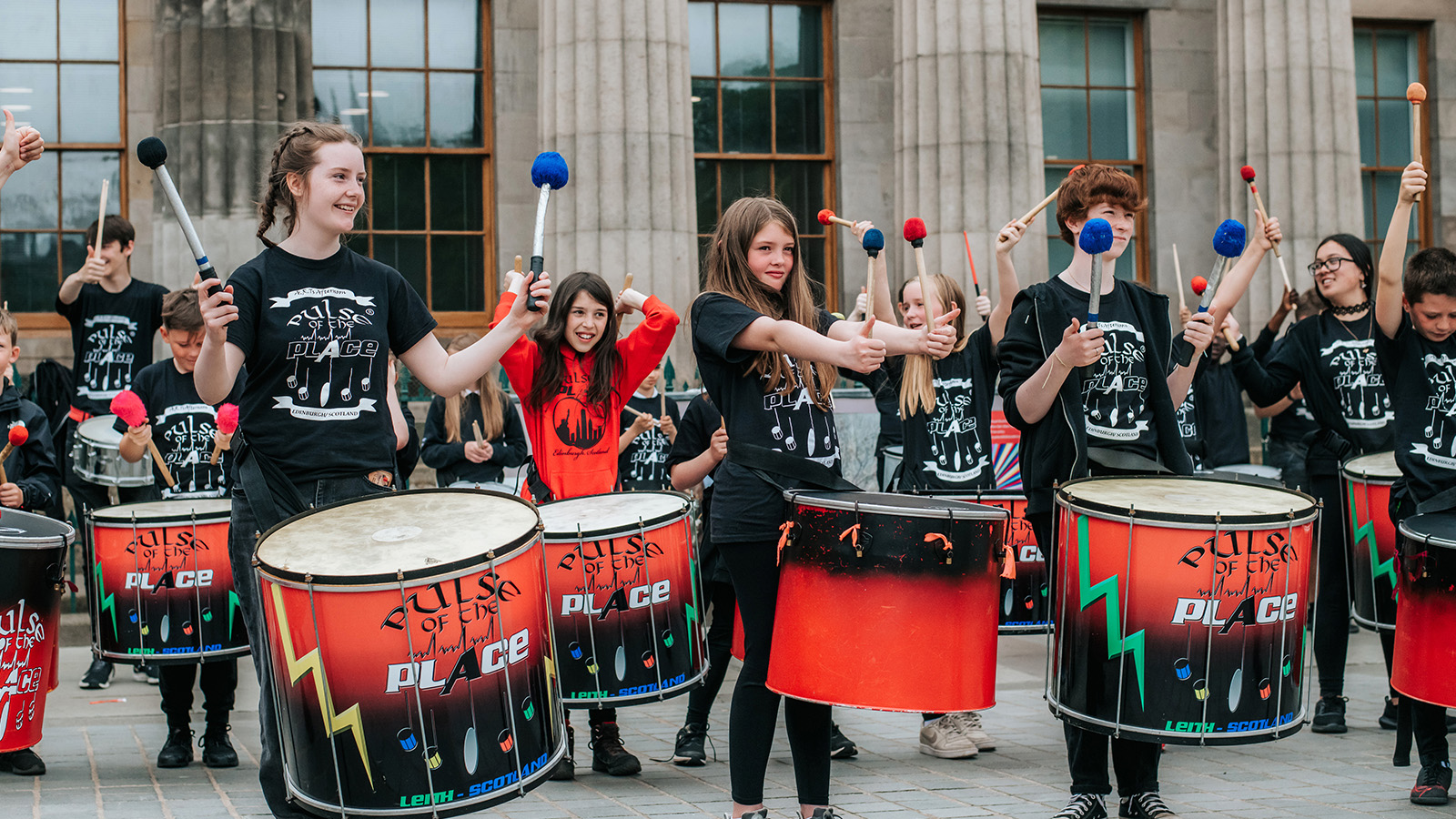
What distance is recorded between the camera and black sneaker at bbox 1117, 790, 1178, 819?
439 centimetres

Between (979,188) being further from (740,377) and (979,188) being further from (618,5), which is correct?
(740,377)

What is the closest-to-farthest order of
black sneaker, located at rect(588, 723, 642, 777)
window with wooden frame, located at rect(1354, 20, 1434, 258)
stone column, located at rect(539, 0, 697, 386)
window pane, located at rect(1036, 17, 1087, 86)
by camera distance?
black sneaker, located at rect(588, 723, 642, 777)
stone column, located at rect(539, 0, 697, 386)
window pane, located at rect(1036, 17, 1087, 86)
window with wooden frame, located at rect(1354, 20, 1434, 258)

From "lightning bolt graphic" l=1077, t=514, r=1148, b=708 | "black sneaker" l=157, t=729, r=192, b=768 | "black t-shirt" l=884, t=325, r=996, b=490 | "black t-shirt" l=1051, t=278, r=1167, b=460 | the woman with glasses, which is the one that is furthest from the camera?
"black t-shirt" l=884, t=325, r=996, b=490

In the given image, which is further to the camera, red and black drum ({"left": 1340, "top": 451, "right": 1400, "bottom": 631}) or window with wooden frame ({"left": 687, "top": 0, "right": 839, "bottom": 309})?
window with wooden frame ({"left": 687, "top": 0, "right": 839, "bottom": 309})

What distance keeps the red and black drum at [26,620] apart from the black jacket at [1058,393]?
3.16 meters

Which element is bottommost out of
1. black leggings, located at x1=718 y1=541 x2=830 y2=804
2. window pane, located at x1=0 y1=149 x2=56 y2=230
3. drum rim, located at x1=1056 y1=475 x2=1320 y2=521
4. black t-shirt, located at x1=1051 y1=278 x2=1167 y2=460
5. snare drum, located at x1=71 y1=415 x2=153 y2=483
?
black leggings, located at x1=718 y1=541 x2=830 y2=804

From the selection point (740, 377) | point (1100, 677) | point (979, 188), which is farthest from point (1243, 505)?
point (979, 188)

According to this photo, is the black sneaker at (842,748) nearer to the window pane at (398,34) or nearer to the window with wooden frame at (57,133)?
the window pane at (398,34)

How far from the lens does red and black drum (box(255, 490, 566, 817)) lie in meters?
3.15

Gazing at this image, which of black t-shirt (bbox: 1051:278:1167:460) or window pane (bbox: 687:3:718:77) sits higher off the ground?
window pane (bbox: 687:3:718:77)

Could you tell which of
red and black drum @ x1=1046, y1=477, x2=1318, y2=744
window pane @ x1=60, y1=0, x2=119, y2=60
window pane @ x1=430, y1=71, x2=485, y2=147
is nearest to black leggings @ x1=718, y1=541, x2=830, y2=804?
red and black drum @ x1=1046, y1=477, x2=1318, y2=744

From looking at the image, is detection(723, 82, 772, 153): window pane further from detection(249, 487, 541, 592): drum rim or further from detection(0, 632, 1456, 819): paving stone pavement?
detection(249, 487, 541, 592): drum rim

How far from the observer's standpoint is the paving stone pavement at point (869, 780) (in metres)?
4.72

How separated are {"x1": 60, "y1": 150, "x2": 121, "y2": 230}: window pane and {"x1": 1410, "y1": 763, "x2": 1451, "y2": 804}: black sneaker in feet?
32.7
